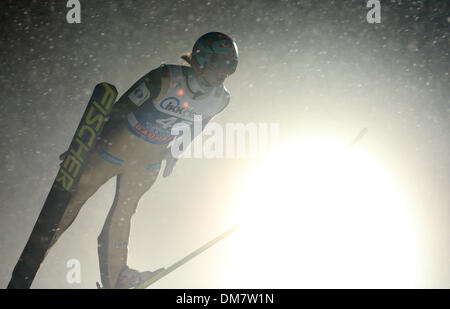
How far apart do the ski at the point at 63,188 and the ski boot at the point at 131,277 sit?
0.42 m

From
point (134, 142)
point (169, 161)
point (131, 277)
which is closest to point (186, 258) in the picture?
point (131, 277)

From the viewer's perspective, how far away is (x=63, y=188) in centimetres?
191

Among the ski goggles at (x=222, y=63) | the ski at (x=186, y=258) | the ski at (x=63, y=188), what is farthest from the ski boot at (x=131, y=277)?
the ski goggles at (x=222, y=63)

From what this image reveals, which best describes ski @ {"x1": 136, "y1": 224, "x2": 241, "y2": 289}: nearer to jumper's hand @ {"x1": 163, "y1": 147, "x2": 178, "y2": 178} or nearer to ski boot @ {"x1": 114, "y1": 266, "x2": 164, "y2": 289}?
ski boot @ {"x1": 114, "y1": 266, "x2": 164, "y2": 289}

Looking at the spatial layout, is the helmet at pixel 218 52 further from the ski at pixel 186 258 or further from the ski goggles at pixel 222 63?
the ski at pixel 186 258

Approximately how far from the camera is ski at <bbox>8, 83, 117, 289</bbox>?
6.07ft

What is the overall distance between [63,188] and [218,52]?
93 cm

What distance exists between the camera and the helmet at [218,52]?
1.83 m

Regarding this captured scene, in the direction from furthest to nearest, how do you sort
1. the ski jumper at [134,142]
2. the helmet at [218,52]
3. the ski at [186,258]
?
the ski at [186,258]
the ski jumper at [134,142]
the helmet at [218,52]

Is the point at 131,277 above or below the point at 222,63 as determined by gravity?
below

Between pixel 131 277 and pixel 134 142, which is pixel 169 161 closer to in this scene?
pixel 134 142

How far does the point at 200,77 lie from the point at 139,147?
0.45 m

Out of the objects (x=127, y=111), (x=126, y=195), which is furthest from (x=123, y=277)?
(x=127, y=111)
